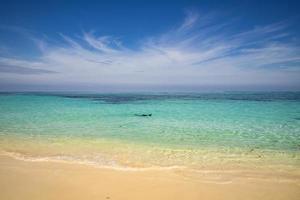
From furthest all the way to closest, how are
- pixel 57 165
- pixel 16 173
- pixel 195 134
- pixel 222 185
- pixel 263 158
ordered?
1. pixel 195 134
2. pixel 263 158
3. pixel 57 165
4. pixel 16 173
5. pixel 222 185

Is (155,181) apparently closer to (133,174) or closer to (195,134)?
(133,174)

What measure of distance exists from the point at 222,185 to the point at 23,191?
4.14 meters

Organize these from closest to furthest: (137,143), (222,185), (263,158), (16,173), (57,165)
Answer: (222,185) < (16,173) < (57,165) < (263,158) < (137,143)

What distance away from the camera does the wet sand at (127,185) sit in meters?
4.26

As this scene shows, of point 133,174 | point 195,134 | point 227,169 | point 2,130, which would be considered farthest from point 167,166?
point 2,130

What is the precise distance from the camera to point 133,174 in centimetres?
539

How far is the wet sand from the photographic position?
426cm

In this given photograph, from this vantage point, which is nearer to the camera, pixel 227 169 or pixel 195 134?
pixel 227 169

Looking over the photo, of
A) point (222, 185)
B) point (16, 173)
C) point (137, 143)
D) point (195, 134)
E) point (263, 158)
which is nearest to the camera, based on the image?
point (222, 185)

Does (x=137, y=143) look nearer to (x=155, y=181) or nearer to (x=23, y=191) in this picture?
(x=155, y=181)

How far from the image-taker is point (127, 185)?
4.71m

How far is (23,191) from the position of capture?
4355mm

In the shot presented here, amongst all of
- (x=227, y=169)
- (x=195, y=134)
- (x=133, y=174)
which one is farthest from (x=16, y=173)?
(x=195, y=134)

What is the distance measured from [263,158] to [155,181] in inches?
162
